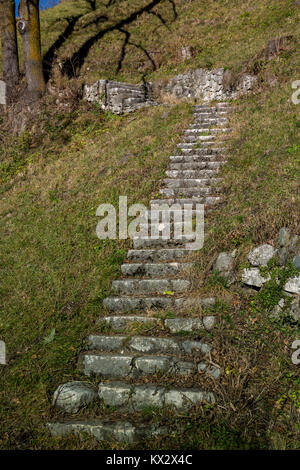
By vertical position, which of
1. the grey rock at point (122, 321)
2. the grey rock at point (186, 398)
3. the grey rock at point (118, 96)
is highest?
the grey rock at point (118, 96)

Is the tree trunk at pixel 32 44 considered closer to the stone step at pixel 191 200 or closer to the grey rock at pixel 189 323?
the stone step at pixel 191 200

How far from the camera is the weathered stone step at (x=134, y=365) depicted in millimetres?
4230

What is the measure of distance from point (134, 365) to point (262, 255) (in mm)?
2180

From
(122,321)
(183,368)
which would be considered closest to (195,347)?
(183,368)

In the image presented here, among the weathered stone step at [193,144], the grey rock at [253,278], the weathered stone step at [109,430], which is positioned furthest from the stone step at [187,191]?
the weathered stone step at [109,430]

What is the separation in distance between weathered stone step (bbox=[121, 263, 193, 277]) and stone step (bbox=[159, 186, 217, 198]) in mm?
2407

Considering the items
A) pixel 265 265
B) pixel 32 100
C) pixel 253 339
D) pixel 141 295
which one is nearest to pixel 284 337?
pixel 253 339

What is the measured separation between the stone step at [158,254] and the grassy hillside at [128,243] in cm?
31

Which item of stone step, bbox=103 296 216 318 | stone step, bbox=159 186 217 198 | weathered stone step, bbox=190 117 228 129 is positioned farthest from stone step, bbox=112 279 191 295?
weathered stone step, bbox=190 117 228 129

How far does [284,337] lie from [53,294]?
3458mm

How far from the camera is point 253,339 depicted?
427cm

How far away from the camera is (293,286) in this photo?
4.38m

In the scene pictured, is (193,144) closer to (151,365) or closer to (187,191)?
(187,191)
